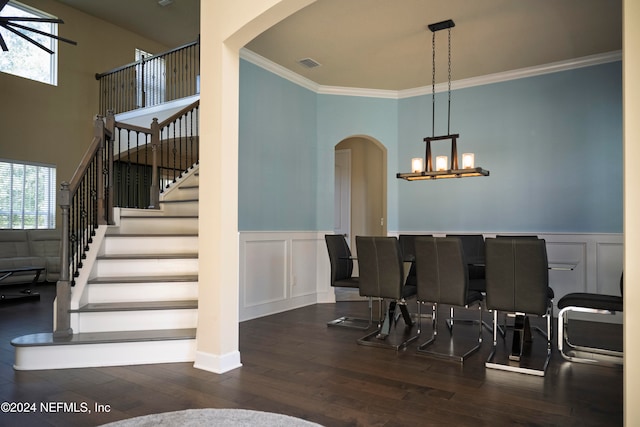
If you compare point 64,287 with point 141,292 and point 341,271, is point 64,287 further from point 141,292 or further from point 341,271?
point 341,271

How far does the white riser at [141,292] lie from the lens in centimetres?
370

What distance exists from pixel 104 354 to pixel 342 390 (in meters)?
1.82

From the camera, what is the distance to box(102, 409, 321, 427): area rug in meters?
2.26

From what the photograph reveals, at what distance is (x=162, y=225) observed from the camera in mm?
4766

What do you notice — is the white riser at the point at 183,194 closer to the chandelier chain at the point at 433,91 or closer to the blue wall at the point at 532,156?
the blue wall at the point at 532,156

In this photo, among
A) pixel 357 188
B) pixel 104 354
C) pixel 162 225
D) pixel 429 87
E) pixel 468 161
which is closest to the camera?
pixel 104 354

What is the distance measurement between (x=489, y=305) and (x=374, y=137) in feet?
12.2

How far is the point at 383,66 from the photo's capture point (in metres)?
5.66

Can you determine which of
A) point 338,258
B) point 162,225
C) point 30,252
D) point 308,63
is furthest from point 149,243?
point 30,252

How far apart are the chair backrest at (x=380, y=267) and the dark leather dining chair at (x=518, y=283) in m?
0.83

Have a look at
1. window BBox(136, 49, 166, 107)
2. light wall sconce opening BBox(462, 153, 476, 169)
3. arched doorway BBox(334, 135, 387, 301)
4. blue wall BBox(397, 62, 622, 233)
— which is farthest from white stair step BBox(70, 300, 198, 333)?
window BBox(136, 49, 166, 107)

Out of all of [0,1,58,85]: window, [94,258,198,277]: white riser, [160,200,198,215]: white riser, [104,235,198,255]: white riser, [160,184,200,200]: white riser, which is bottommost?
[94,258,198,277]: white riser

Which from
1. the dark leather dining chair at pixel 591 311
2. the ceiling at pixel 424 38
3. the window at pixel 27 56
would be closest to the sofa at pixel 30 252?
the window at pixel 27 56

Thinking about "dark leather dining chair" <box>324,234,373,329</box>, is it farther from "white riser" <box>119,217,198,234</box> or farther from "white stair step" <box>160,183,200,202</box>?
"white stair step" <box>160,183,200,202</box>
